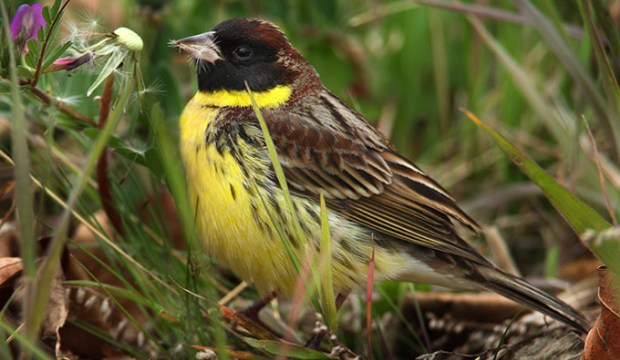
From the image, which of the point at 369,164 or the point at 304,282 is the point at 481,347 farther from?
the point at 304,282

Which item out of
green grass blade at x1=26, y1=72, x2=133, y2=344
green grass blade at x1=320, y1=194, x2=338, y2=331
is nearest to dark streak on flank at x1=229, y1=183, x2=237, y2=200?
green grass blade at x1=320, y1=194, x2=338, y2=331

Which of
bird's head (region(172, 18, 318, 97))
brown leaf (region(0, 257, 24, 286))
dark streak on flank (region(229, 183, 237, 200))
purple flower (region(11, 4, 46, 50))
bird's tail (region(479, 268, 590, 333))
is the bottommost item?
bird's tail (region(479, 268, 590, 333))

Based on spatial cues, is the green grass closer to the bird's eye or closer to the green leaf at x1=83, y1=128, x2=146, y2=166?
the green leaf at x1=83, y1=128, x2=146, y2=166

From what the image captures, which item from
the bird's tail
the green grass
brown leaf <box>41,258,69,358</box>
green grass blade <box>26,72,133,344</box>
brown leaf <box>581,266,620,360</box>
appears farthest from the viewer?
the bird's tail

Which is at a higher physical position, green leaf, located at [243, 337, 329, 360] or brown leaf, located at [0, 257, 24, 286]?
brown leaf, located at [0, 257, 24, 286]

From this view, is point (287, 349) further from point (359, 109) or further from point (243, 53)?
point (359, 109)

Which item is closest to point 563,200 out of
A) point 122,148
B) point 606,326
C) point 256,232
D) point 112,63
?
point 606,326

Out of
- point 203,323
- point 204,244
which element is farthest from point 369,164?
point 203,323
